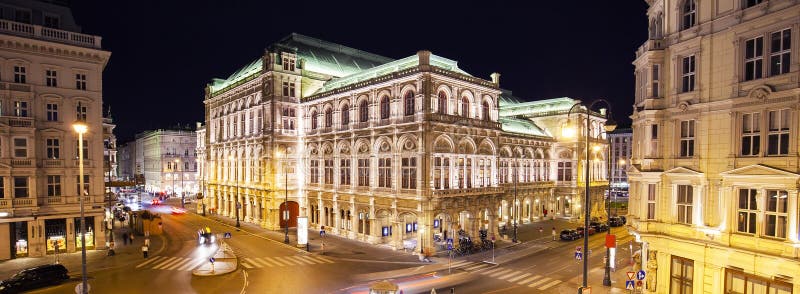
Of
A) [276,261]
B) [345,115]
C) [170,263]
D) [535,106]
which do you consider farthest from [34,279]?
[535,106]

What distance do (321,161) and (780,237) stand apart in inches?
1602

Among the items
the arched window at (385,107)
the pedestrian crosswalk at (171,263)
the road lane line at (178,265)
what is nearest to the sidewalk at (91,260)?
the pedestrian crosswalk at (171,263)

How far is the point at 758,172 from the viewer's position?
16.2 m

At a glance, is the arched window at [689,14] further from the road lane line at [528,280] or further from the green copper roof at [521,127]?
the green copper roof at [521,127]

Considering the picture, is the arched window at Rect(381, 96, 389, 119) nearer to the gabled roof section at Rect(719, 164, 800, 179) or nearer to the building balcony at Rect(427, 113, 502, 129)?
the building balcony at Rect(427, 113, 502, 129)

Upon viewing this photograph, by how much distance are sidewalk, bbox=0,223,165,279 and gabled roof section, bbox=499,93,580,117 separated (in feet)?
181

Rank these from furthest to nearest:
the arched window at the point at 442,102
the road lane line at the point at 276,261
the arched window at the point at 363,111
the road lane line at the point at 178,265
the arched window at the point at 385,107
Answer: the arched window at the point at 363,111, the arched window at the point at 385,107, the arched window at the point at 442,102, the road lane line at the point at 276,261, the road lane line at the point at 178,265

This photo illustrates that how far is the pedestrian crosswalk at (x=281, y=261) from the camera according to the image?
32.7 m

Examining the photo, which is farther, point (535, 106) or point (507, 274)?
point (535, 106)

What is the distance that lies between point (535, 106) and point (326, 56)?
115 feet

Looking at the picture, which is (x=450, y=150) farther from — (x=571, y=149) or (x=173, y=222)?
(x=173, y=222)

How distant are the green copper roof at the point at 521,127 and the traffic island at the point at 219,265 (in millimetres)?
36420

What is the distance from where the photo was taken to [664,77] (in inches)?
822

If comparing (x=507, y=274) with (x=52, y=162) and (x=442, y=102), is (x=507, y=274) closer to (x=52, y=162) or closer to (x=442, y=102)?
(x=442, y=102)
